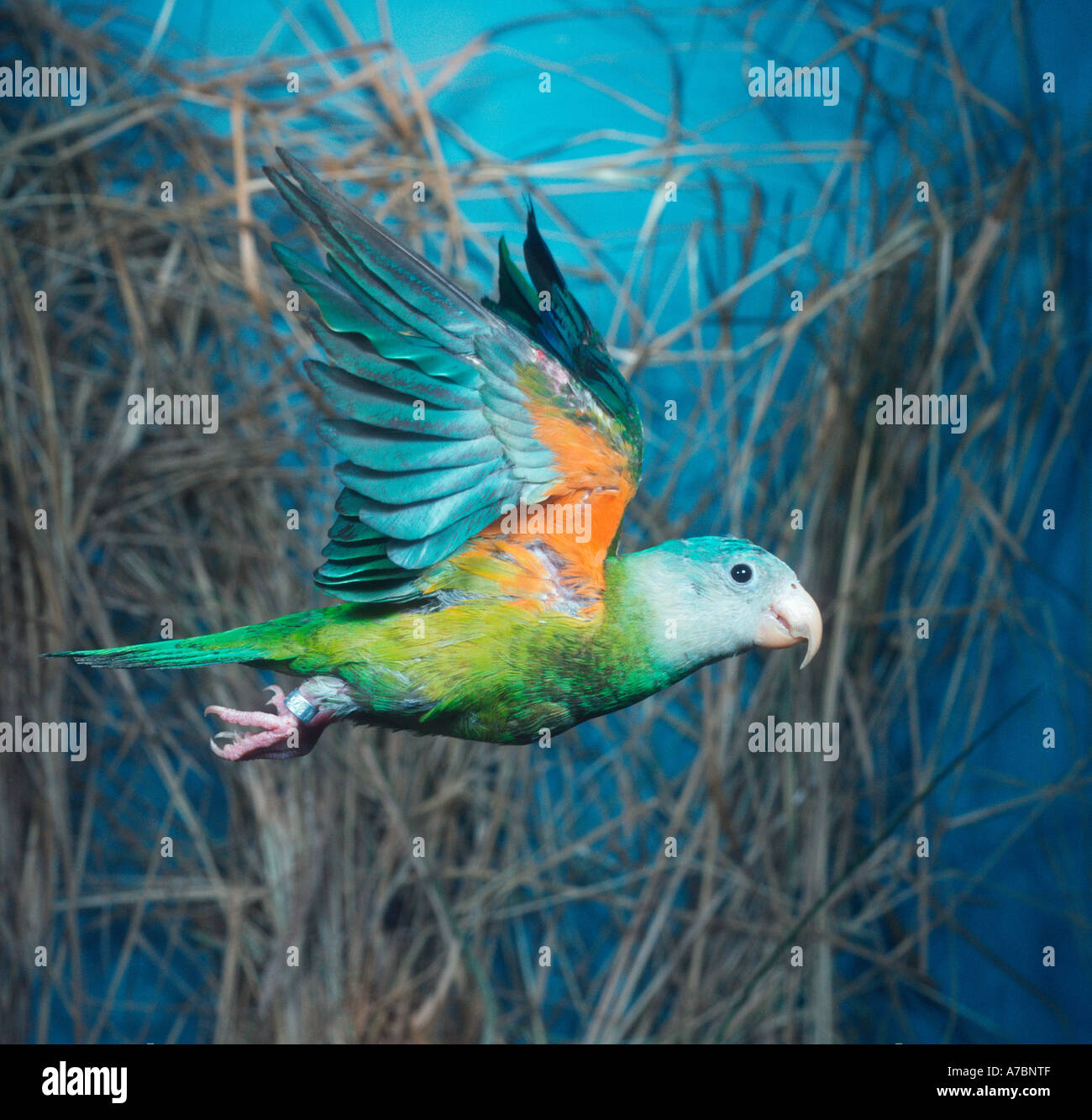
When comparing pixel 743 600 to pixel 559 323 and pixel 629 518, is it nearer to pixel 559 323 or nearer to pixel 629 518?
pixel 559 323

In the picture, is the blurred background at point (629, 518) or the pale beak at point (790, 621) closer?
the pale beak at point (790, 621)

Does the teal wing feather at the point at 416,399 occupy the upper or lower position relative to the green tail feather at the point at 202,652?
upper

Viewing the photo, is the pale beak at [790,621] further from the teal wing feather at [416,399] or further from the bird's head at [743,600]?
the teal wing feather at [416,399]

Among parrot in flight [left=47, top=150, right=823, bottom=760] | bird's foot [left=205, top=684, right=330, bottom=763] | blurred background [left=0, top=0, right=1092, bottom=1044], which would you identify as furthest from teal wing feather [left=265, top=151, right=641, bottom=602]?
blurred background [left=0, top=0, right=1092, bottom=1044]

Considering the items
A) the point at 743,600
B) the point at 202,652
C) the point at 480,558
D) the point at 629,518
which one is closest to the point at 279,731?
the point at 202,652

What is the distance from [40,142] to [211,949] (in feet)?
4.75

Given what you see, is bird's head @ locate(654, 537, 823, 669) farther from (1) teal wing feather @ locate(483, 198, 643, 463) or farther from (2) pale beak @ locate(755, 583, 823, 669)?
(1) teal wing feather @ locate(483, 198, 643, 463)

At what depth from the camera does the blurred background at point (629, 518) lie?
1.80m

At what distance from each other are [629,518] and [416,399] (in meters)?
0.97

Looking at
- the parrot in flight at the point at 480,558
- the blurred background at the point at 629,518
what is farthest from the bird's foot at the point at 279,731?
the blurred background at the point at 629,518

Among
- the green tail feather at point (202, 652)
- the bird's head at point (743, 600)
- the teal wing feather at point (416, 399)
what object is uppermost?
the teal wing feather at point (416, 399)

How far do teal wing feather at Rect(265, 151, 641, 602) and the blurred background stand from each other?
876mm

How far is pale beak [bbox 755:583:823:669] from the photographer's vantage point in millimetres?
947

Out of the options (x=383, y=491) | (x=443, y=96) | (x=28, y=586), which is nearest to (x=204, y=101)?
(x=443, y=96)
